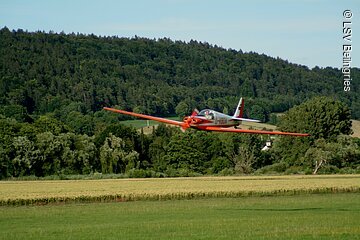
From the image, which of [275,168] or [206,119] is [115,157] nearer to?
[275,168]

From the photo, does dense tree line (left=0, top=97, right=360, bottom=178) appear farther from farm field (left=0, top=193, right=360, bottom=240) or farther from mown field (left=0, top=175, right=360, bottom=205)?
farm field (left=0, top=193, right=360, bottom=240)

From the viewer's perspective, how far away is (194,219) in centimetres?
3619

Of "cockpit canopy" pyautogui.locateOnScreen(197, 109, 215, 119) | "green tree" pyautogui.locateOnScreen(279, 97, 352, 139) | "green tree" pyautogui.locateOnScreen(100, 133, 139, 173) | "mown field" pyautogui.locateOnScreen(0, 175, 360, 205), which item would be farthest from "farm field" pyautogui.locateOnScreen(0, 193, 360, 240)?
"green tree" pyautogui.locateOnScreen(279, 97, 352, 139)

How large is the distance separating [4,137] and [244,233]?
72703 mm

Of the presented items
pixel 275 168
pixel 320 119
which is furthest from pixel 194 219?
pixel 320 119

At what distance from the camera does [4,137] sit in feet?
326

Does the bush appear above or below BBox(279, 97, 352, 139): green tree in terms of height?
below

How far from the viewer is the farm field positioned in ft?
98.5

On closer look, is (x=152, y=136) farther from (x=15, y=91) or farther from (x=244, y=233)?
(x=244, y=233)

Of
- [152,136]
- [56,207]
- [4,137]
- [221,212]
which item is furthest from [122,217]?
[152,136]

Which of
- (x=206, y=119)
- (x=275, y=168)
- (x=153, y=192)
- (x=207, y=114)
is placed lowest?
(x=275, y=168)

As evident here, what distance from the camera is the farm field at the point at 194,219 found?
30.0m

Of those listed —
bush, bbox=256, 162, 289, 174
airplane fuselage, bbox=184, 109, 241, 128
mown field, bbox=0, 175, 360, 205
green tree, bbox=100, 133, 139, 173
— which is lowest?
bush, bbox=256, 162, 289, 174

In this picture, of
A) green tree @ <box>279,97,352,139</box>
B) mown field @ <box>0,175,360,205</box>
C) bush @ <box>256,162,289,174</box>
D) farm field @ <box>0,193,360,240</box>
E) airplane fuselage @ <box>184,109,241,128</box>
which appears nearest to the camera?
farm field @ <box>0,193,360,240</box>
